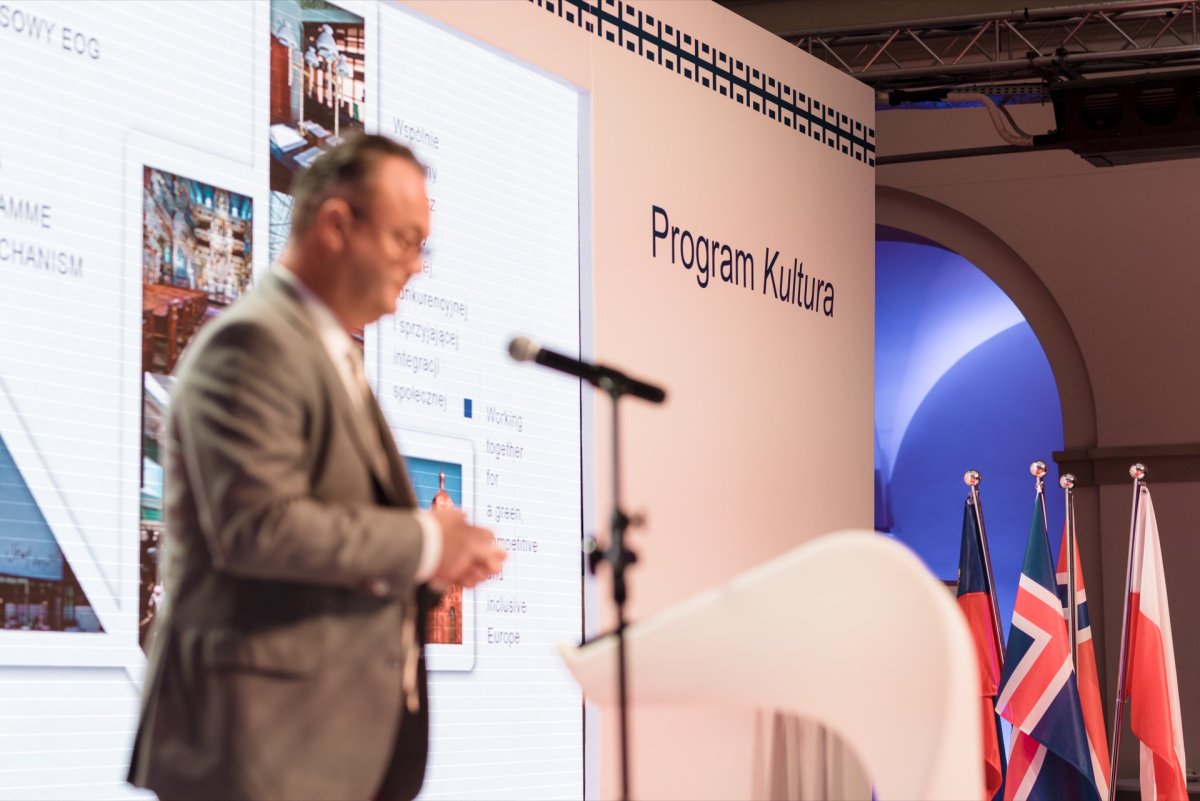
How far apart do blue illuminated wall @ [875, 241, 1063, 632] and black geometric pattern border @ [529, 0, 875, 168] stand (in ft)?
12.2

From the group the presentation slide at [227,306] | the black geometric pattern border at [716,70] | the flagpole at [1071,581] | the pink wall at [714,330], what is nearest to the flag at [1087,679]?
the flagpole at [1071,581]

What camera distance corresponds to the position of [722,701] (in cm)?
180

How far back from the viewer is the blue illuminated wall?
9375 mm

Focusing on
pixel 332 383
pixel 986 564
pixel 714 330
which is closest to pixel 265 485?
pixel 332 383

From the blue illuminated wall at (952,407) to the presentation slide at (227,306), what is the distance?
5674 mm

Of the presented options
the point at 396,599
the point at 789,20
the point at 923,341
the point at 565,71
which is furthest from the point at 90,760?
the point at 923,341

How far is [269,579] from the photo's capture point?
5.35 ft

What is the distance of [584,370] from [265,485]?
56 centimetres

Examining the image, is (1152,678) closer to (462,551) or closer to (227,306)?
(227,306)

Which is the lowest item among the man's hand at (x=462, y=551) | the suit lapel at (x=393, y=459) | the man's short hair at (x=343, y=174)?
the man's hand at (x=462, y=551)

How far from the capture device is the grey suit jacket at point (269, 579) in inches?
61.6

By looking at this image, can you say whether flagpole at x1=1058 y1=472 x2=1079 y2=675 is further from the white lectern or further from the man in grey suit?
the man in grey suit

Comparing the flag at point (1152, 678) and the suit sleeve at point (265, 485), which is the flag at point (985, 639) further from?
the suit sleeve at point (265, 485)

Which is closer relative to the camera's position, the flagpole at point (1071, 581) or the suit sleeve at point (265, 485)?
the suit sleeve at point (265, 485)
